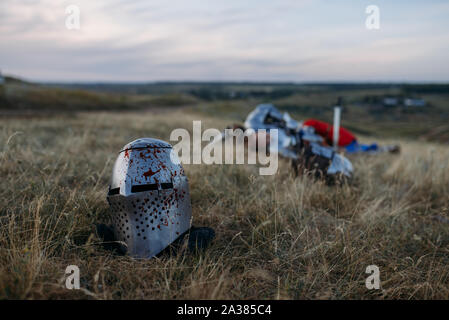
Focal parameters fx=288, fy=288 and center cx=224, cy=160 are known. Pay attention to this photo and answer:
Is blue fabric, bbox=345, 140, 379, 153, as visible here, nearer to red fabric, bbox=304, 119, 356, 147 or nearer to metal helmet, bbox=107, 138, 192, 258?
red fabric, bbox=304, 119, 356, 147

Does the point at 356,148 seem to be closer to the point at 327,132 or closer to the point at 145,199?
the point at 327,132

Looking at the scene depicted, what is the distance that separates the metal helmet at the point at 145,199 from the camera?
2.50 metres

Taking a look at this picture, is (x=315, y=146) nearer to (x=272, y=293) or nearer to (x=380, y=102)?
(x=272, y=293)

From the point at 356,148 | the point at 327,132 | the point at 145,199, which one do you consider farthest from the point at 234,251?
the point at 356,148

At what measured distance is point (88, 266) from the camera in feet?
7.57

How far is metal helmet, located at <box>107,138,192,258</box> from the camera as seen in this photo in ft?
8.19

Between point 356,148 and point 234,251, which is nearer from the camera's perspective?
point 234,251

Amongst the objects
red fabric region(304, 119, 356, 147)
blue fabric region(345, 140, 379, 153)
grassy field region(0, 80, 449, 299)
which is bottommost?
grassy field region(0, 80, 449, 299)

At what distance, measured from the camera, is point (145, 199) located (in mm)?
2490

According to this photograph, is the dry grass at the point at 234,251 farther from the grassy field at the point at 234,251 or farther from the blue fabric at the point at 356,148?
the blue fabric at the point at 356,148

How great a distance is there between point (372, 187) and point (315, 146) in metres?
1.14

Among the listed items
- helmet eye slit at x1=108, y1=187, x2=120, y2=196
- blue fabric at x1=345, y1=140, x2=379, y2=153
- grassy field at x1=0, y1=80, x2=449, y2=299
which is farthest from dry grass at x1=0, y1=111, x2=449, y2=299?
blue fabric at x1=345, y1=140, x2=379, y2=153

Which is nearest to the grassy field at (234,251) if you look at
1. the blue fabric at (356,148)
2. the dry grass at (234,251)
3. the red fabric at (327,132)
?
the dry grass at (234,251)
